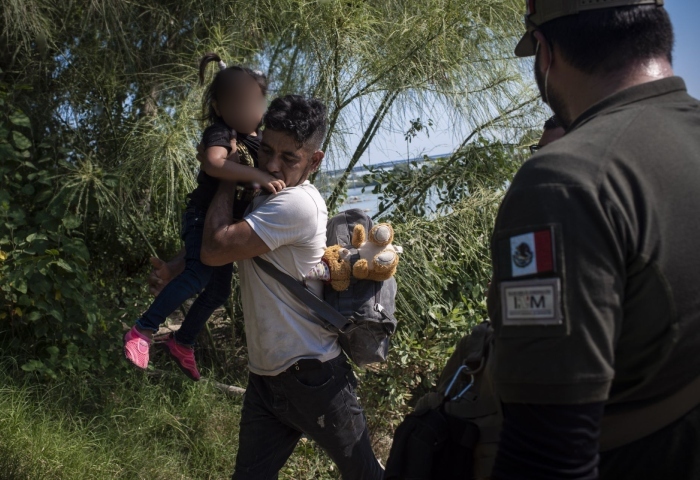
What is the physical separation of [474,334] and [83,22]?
3489mm

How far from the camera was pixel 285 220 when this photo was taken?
104 inches

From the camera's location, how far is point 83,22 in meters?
4.34

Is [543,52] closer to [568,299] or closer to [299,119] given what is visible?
[568,299]

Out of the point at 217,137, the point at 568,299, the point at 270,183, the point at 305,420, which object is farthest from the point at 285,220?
the point at 568,299

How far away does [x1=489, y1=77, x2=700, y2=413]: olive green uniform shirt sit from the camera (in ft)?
4.09

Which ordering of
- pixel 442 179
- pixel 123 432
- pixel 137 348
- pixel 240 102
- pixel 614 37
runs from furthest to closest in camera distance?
pixel 442 179 < pixel 123 432 < pixel 240 102 < pixel 137 348 < pixel 614 37

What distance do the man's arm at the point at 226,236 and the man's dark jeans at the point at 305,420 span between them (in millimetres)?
462

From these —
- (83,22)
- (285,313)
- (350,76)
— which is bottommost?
(285,313)

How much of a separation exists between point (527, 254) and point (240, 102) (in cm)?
211

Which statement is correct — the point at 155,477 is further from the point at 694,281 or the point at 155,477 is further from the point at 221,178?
the point at 694,281

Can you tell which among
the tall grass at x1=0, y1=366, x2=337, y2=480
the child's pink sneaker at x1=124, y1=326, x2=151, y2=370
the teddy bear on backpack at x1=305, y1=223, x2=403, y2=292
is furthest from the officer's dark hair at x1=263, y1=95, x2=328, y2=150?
the tall grass at x1=0, y1=366, x2=337, y2=480

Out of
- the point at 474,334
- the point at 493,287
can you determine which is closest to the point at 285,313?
the point at 474,334

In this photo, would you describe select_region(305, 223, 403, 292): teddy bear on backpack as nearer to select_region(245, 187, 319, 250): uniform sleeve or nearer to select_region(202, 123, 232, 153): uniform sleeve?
select_region(245, 187, 319, 250): uniform sleeve

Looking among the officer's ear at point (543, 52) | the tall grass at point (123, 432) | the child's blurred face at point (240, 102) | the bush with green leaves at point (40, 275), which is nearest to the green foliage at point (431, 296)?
the tall grass at point (123, 432)
